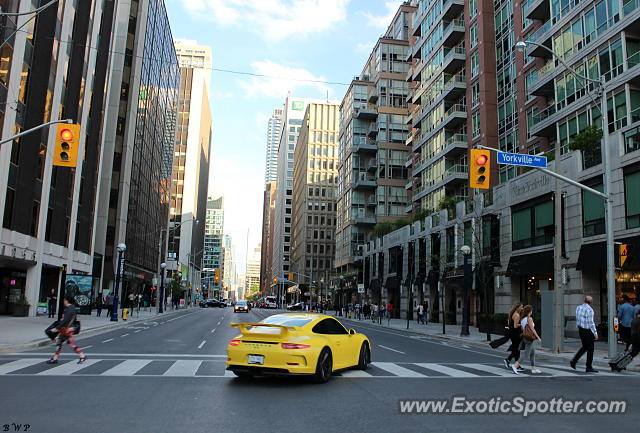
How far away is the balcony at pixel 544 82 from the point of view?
35.7 meters

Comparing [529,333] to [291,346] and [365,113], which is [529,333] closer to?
[291,346]

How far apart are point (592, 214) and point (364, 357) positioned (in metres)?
19.5

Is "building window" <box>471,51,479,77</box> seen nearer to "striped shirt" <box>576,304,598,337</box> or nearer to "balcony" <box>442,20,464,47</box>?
"balcony" <box>442,20,464,47</box>

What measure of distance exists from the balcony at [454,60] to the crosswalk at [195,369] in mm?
41933

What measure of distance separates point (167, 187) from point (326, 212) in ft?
156

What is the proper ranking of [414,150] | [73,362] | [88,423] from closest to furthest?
1. [88,423]
2. [73,362]
3. [414,150]

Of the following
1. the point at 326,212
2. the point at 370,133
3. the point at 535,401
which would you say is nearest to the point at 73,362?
the point at 535,401

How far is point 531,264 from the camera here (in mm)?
31562

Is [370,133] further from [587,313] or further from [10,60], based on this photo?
[587,313]

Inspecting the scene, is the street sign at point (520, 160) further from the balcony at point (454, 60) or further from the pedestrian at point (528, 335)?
the balcony at point (454, 60)

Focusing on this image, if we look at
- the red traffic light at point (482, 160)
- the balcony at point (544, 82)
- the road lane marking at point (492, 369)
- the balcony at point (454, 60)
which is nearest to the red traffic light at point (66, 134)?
the red traffic light at point (482, 160)

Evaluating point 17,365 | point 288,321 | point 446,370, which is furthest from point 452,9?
point 17,365

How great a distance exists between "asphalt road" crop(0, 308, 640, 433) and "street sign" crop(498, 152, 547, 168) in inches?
267

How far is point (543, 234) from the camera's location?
31.5 m
